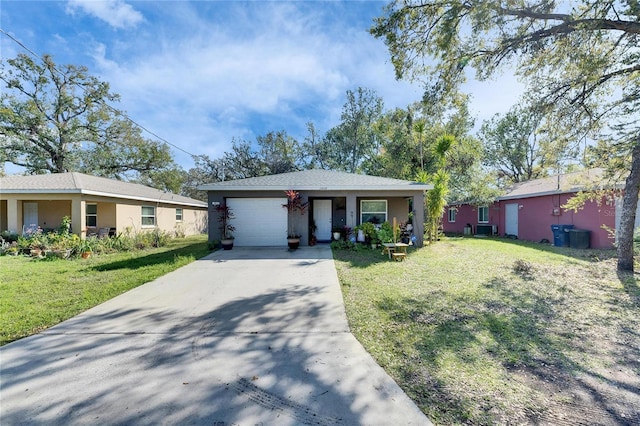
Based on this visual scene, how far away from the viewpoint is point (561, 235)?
11.9 metres

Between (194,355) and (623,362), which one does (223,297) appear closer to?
(194,355)

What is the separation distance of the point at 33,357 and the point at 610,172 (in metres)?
13.0

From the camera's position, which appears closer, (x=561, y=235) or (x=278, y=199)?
(x=278, y=199)

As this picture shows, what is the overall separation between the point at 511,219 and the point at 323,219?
1154 cm

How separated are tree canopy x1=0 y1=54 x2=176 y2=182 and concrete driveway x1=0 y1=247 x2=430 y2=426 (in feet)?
64.1

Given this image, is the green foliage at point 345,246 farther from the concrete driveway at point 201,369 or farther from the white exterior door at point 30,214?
the white exterior door at point 30,214

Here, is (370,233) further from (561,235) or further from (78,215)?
(78,215)

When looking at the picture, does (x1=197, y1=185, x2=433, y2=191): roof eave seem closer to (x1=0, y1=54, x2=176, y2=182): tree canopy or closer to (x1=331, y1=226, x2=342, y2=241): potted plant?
(x1=331, y1=226, x2=342, y2=241): potted plant

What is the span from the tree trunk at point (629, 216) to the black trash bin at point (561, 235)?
524 centimetres

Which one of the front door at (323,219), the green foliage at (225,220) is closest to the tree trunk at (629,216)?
the front door at (323,219)

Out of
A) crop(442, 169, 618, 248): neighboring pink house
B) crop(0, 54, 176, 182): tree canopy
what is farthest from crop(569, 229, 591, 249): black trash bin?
crop(0, 54, 176, 182): tree canopy

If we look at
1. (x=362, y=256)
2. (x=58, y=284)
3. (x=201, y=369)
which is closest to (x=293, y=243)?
(x=362, y=256)

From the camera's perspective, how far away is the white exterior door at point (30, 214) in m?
13.4

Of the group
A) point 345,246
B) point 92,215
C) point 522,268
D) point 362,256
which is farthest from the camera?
point 92,215
